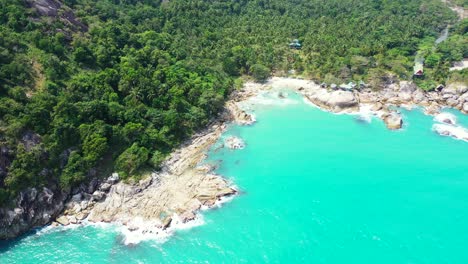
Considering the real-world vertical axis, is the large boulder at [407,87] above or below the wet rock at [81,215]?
above

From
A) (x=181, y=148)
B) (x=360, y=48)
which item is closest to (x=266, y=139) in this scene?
(x=181, y=148)

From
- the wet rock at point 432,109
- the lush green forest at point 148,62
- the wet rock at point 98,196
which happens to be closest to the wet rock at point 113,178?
the lush green forest at point 148,62

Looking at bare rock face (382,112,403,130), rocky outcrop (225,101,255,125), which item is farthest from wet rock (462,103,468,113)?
rocky outcrop (225,101,255,125)

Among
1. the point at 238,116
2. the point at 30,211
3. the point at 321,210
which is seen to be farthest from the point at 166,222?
the point at 238,116

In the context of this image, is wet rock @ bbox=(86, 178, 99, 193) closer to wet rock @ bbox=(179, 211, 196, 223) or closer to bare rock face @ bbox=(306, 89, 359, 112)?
wet rock @ bbox=(179, 211, 196, 223)

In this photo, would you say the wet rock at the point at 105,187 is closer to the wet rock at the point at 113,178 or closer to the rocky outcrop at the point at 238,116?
the wet rock at the point at 113,178

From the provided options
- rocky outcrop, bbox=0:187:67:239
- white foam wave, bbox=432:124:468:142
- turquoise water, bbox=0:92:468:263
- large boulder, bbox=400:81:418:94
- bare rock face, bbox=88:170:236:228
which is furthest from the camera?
large boulder, bbox=400:81:418:94
